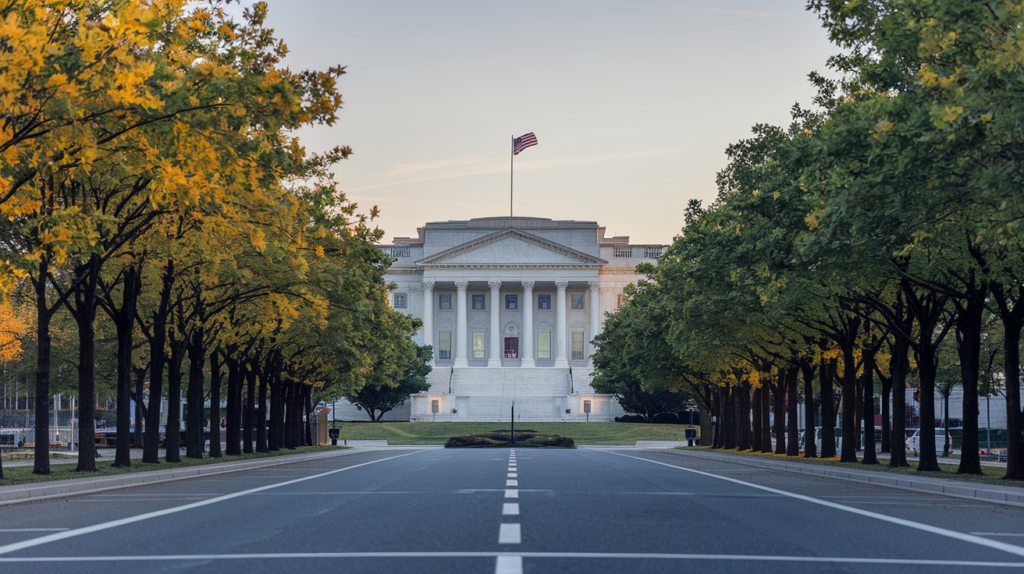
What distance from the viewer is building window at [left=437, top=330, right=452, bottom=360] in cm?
12850

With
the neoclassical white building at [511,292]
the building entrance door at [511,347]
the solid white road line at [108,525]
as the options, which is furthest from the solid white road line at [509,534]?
the building entrance door at [511,347]

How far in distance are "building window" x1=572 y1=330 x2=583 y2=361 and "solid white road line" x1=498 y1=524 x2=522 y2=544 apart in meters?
117

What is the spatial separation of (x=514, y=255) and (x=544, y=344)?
1210 cm

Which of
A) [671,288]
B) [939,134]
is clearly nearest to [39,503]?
[939,134]

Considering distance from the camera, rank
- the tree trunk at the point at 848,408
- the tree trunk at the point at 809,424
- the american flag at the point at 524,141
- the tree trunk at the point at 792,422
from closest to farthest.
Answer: the tree trunk at the point at 848,408
the tree trunk at the point at 809,424
the tree trunk at the point at 792,422
the american flag at the point at 524,141

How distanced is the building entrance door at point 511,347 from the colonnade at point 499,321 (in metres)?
0.93

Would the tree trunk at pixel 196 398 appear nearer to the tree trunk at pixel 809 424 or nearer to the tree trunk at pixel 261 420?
the tree trunk at pixel 261 420

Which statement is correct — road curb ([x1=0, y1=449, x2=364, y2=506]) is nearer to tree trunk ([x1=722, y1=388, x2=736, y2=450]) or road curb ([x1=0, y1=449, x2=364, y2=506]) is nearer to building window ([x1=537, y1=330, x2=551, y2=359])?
Result: tree trunk ([x1=722, y1=388, x2=736, y2=450])

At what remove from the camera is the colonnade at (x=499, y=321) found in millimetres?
124250

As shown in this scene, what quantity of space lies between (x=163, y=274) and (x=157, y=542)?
63.9 ft

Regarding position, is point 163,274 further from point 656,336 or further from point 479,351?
point 479,351

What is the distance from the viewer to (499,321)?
128 metres

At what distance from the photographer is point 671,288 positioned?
4622 centimetres

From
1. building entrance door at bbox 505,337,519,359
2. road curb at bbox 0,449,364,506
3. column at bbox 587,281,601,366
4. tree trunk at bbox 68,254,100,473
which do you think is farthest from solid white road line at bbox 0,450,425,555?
building entrance door at bbox 505,337,519,359
